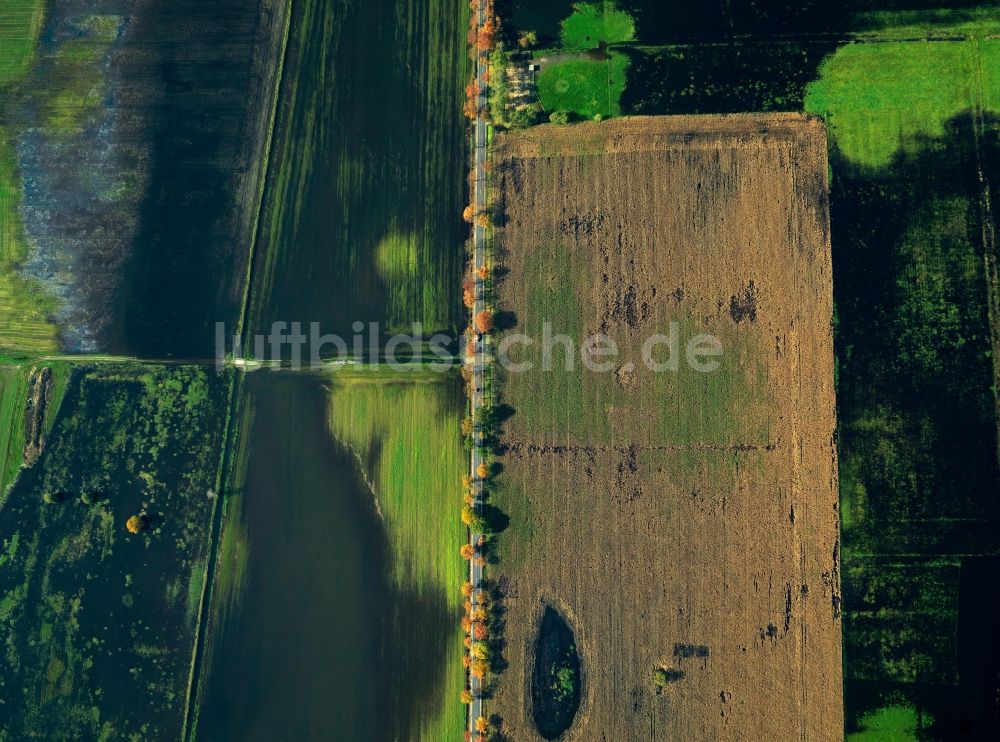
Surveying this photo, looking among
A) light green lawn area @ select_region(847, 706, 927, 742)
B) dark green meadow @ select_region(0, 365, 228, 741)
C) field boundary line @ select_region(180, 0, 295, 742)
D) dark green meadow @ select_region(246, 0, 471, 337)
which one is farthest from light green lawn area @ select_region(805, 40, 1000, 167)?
dark green meadow @ select_region(0, 365, 228, 741)

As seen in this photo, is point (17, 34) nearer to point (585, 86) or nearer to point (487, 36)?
point (487, 36)

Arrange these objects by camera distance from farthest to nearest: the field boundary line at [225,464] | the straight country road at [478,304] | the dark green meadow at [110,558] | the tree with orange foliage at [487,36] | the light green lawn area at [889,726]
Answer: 1. the tree with orange foliage at [487,36]
2. the dark green meadow at [110,558]
3. the field boundary line at [225,464]
4. the straight country road at [478,304]
5. the light green lawn area at [889,726]

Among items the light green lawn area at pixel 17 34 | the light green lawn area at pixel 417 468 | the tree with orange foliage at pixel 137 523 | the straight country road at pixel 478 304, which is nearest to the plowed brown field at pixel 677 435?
the straight country road at pixel 478 304

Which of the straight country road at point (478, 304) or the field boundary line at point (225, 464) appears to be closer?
the straight country road at point (478, 304)

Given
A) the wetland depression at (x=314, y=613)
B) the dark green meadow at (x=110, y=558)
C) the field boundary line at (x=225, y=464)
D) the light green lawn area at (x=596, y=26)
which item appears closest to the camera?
the wetland depression at (x=314, y=613)

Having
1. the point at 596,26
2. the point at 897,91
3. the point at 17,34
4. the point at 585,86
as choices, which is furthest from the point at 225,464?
the point at 897,91

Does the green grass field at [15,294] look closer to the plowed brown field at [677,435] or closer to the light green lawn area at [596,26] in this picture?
the plowed brown field at [677,435]

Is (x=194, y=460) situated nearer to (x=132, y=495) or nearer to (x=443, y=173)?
(x=132, y=495)
